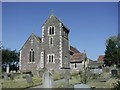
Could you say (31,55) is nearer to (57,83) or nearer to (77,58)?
(77,58)

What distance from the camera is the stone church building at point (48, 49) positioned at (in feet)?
160

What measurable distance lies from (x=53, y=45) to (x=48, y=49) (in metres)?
1.19

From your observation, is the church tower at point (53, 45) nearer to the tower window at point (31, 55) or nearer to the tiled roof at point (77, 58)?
the tower window at point (31, 55)

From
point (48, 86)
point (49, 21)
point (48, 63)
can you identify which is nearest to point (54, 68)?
point (48, 63)

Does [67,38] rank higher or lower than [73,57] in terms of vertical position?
higher

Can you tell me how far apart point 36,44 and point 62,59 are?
5727 millimetres

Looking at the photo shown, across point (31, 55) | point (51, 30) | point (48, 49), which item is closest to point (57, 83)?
point (48, 49)

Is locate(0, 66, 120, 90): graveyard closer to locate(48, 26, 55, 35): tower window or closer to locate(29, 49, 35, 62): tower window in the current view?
locate(29, 49, 35, 62): tower window

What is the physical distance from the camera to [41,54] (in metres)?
49.7

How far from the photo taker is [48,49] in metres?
49.8

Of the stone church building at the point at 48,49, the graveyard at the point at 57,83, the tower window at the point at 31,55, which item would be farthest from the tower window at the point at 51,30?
the graveyard at the point at 57,83

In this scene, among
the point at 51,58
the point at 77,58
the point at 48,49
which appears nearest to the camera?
the point at 51,58

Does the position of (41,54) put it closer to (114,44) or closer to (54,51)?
(54,51)

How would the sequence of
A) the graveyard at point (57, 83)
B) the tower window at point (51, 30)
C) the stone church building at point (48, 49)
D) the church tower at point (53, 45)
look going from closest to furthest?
1. the graveyard at point (57, 83)
2. the church tower at point (53, 45)
3. the stone church building at point (48, 49)
4. the tower window at point (51, 30)
